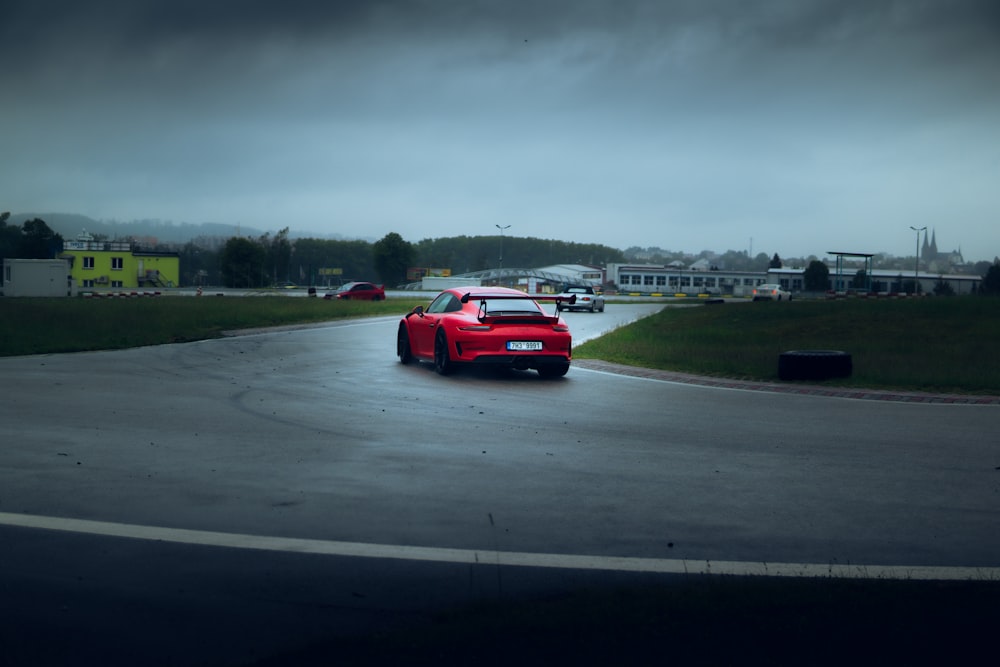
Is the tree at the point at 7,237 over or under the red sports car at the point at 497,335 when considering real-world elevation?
over

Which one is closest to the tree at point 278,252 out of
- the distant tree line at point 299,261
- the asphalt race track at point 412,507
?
the distant tree line at point 299,261

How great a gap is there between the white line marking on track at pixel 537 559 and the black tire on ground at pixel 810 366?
35.0 feet

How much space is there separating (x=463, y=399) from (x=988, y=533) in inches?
301

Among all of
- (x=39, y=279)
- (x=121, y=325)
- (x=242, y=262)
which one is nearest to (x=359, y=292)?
(x=39, y=279)

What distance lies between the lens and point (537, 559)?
4.98m

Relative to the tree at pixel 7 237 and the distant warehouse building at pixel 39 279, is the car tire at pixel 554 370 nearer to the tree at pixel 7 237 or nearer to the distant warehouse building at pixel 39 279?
the distant warehouse building at pixel 39 279

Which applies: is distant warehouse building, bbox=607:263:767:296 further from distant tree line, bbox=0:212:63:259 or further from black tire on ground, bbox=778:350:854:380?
black tire on ground, bbox=778:350:854:380

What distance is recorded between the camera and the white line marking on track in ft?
15.7

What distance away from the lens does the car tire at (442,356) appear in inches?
620

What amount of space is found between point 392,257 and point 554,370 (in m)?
112

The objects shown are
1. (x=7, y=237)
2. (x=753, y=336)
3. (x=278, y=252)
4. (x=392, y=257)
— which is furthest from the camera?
(x=278, y=252)

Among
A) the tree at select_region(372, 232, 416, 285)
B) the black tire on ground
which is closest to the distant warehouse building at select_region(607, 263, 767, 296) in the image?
the tree at select_region(372, 232, 416, 285)

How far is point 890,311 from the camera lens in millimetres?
35562

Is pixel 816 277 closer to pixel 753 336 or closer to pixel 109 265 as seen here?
pixel 109 265
